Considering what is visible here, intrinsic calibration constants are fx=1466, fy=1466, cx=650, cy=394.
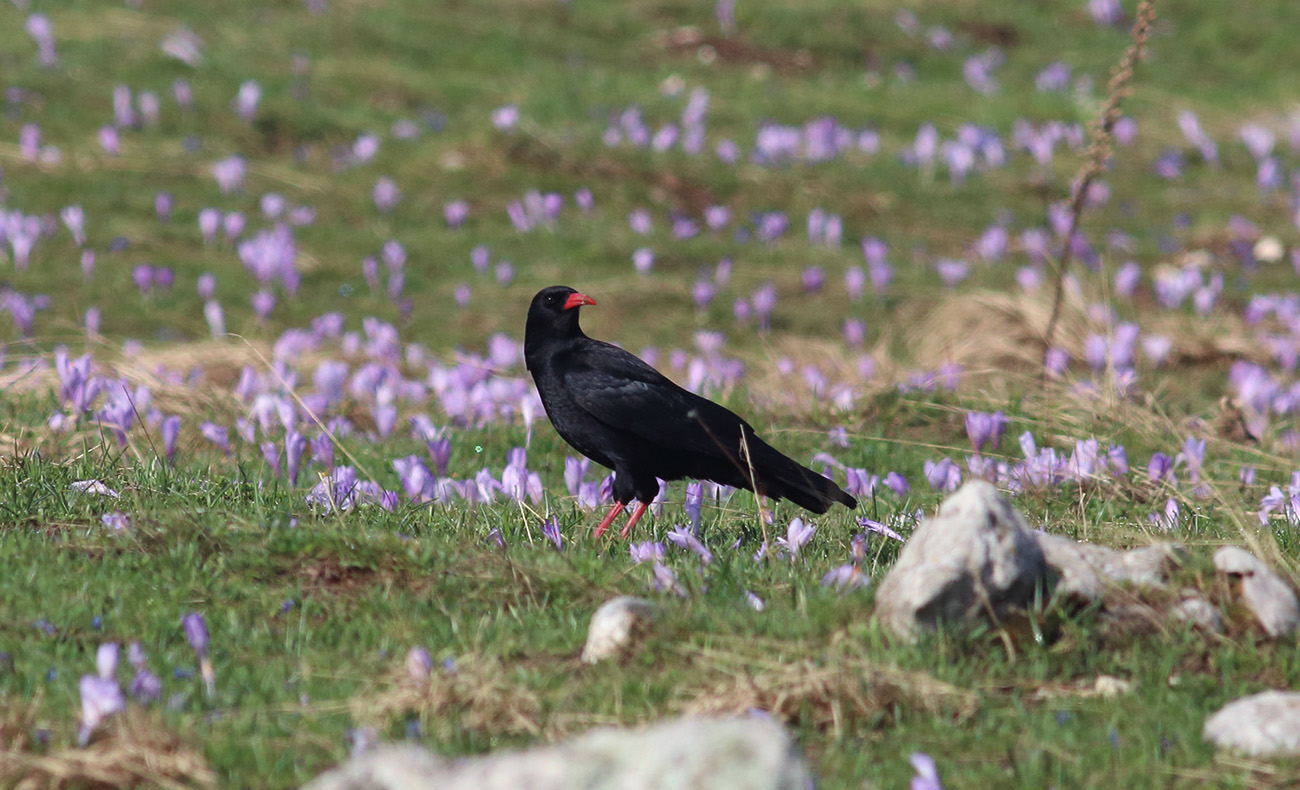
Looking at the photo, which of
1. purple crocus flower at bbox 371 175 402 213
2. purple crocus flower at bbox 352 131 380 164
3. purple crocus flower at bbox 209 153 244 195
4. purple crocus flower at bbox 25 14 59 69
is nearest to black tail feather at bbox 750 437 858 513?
purple crocus flower at bbox 371 175 402 213

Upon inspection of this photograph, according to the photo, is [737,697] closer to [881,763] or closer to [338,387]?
[881,763]

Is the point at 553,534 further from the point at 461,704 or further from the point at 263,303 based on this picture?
the point at 263,303

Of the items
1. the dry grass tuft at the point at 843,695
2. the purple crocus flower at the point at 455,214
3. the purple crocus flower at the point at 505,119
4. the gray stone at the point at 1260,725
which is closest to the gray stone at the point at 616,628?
the dry grass tuft at the point at 843,695

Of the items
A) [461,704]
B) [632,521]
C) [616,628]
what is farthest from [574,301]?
[461,704]

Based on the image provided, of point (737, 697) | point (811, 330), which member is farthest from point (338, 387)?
point (737, 697)

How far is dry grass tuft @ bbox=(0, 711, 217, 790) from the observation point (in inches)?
132

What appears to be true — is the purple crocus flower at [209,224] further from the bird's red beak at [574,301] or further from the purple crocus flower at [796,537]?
the purple crocus flower at [796,537]

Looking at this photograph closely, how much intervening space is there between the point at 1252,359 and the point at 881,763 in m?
8.77

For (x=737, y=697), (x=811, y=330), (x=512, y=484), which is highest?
(x=737, y=697)

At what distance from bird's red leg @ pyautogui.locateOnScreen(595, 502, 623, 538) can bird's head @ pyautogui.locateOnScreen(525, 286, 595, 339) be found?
0.94 m

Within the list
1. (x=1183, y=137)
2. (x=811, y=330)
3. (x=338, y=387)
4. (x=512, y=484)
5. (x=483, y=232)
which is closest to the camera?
(x=512, y=484)

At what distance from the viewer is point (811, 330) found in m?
12.7

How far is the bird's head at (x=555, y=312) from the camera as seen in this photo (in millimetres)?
6641

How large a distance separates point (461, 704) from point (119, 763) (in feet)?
2.77
